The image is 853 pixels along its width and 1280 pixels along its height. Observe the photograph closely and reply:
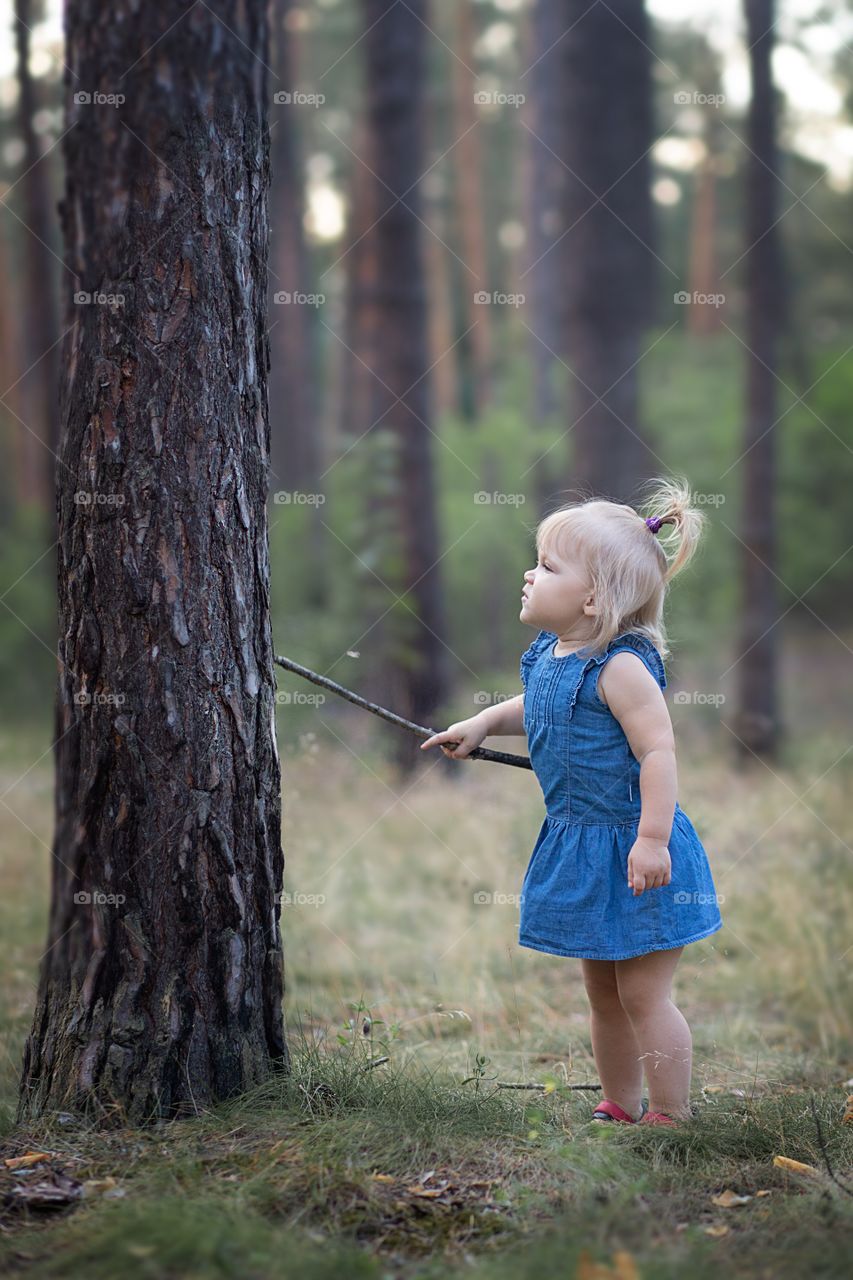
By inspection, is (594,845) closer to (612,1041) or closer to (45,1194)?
(612,1041)

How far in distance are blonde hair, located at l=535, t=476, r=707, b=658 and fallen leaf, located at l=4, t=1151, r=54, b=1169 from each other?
5.50 ft

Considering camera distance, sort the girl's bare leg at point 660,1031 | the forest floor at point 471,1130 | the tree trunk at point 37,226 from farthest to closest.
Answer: the tree trunk at point 37,226 → the girl's bare leg at point 660,1031 → the forest floor at point 471,1130

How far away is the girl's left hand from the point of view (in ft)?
8.82

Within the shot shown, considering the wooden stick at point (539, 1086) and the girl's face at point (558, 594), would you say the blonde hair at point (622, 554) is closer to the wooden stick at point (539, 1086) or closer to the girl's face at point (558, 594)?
the girl's face at point (558, 594)

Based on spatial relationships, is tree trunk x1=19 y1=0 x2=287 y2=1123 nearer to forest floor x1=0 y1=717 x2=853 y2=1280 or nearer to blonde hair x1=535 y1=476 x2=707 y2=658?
forest floor x1=0 y1=717 x2=853 y2=1280

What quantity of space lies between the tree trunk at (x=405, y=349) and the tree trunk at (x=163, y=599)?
19.1 ft

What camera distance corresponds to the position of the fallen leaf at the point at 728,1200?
2361mm

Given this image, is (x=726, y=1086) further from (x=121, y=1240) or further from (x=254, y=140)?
(x=254, y=140)

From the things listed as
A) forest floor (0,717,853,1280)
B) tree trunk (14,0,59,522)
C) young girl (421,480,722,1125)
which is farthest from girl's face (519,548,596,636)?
tree trunk (14,0,59,522)

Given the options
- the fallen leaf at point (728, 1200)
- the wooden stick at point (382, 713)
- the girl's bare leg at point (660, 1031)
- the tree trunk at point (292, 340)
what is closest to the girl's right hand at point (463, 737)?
the wooden stick at point (382, 713)

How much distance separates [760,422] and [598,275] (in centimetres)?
175

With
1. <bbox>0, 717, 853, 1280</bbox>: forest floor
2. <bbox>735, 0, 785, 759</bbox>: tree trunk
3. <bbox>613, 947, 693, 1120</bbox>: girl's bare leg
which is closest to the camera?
<bbox>0, 717, 853, 1280</bbox>: forest floor

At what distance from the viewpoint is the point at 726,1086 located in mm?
3324

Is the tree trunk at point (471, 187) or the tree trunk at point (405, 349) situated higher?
the tree trunk at point (471, 187)
